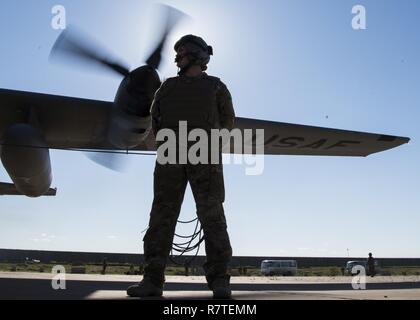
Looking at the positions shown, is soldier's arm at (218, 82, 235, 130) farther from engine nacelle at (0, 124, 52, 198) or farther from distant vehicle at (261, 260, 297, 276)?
distant vehicle at (261, 260, 297, 276)

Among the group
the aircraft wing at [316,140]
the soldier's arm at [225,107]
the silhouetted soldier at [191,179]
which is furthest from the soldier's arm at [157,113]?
the aircraft wing at [316,140]

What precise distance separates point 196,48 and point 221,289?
7.27 feet

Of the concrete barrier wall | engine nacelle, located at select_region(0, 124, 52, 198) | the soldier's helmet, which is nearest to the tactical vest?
the soldier's helmet

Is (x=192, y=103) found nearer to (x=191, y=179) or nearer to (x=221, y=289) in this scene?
(x=191, y=179)

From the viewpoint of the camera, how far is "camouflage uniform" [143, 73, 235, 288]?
4090 millimetres

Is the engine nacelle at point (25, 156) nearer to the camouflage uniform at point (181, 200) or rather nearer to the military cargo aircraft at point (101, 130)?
the military cargo aircraft at point (101, 130)

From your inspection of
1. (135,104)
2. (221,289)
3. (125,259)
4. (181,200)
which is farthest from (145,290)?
(125,259)

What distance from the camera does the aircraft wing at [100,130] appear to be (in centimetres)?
1202

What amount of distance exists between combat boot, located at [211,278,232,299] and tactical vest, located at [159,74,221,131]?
1357 millimetres

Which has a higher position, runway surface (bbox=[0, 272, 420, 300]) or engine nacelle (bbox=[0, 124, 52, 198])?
engine nacelle (bbox=[0, 124, 52, 198])

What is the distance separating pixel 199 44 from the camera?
4.55 metres

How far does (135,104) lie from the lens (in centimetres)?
985
